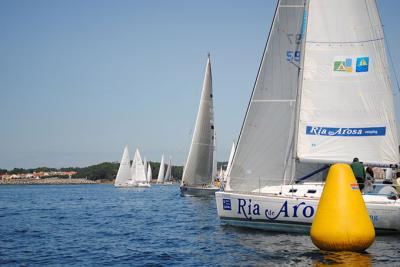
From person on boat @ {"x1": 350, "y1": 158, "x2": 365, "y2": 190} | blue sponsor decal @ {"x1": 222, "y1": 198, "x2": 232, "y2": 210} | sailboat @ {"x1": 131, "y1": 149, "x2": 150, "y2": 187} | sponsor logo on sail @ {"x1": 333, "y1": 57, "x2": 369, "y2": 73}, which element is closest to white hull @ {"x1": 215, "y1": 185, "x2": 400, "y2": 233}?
blue sponsor decal @ {"x1": 222, "y1": 198, "x2": 232, "y2": 210}

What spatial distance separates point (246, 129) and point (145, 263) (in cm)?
803

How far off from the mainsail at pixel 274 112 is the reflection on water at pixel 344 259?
643 centimetres

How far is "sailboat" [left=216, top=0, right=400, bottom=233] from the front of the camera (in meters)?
18.2

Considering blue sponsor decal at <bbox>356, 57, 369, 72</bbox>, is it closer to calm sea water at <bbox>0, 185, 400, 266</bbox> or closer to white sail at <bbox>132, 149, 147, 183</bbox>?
calm sea water at <bbox>0, 185, 400, 266</bbox>

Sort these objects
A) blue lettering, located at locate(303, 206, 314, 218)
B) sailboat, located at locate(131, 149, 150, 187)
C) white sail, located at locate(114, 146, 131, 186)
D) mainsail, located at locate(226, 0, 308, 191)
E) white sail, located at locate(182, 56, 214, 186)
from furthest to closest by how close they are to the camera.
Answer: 1. sailboat, located at locate(131, 149, 150, 187)
2. white sail, located at locate(114, 146, 131, 186)
3. white sail, located at locate(182, 56, 214, 186)
4. mainsail, located at locate(226, 0, 308, 191)
5. blue lettering, located at locate(303, 206, 314, 218)

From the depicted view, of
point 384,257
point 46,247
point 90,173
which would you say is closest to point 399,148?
point 384,257

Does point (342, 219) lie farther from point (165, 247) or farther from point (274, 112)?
point (274, 112)

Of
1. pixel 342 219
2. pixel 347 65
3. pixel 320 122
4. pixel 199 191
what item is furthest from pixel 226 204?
pixel 199 191

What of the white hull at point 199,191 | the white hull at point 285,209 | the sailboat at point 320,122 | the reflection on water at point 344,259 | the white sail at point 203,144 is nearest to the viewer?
the reflection on water at point 344,259

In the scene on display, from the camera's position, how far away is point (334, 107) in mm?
18531

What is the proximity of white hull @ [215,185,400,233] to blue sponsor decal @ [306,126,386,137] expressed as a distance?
207 cm

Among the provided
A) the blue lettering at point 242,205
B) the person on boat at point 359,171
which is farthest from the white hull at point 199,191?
the person on boat at point 359,171

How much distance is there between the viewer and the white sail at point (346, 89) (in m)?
18.3

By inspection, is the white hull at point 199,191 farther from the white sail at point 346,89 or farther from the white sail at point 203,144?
the white sail at point 346,89
